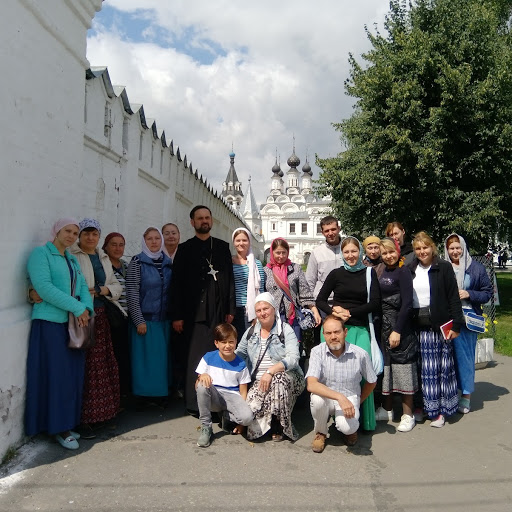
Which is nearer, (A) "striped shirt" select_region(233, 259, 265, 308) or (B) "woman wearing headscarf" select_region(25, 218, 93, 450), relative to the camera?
(B) "woman wearing headscarf" select_region(25, 218, 93, 450)

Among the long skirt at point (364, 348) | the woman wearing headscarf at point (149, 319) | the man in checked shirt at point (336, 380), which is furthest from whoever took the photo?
the woman wearing headscarf at point (149, 319)

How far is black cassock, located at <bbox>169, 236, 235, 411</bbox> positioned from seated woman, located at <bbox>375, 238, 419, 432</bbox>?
1.41 metres

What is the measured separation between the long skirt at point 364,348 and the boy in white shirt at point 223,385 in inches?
38.0

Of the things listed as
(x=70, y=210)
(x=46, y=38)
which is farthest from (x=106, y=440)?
(x=46, y=38)

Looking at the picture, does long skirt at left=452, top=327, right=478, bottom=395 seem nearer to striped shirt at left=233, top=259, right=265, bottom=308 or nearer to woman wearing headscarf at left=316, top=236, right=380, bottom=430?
woman wearing headscarf at left=316, top=236, right=380, bottom=430

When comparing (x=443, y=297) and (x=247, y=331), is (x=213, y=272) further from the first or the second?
(x=443, y=297)

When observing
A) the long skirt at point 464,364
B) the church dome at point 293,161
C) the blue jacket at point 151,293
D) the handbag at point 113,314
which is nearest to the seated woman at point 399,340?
the long skirt at point 464,364

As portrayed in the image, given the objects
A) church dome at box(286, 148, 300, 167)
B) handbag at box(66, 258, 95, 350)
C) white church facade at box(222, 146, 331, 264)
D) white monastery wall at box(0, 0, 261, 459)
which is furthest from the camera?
church dome at box(286, 148, 300, 167)

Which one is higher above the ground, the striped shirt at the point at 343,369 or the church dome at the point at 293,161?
the church dome at the point at 293,161

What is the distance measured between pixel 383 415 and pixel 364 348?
77 cm

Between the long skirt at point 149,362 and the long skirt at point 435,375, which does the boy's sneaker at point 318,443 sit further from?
the long skirt at point 149,362

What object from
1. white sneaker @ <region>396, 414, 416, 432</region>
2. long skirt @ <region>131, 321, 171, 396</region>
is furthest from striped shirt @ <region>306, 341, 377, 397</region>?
long skirt @ <region>131, 321, 171, 396</region>

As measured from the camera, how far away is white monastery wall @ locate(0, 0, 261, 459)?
11.1 ft

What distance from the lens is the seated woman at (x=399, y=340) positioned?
4352 millimetres
